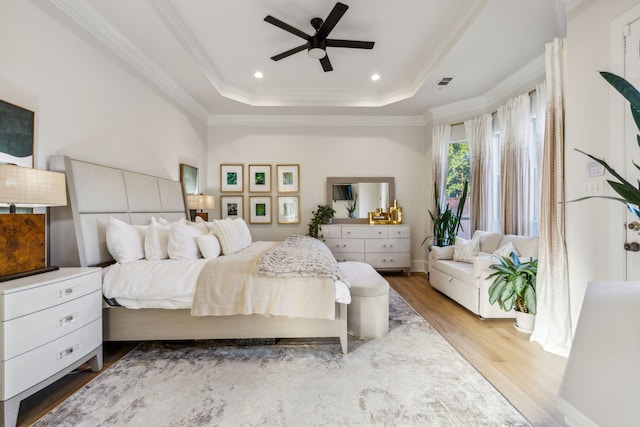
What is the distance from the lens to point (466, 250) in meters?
3.70

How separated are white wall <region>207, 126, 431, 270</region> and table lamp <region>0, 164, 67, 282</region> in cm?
338

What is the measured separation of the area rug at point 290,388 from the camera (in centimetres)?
158

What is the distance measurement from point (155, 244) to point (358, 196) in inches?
142

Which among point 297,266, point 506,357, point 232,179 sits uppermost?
point 232,179

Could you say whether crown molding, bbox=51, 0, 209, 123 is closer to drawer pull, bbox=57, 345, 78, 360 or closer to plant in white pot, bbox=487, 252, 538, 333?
drawer pull, bbox=57, 345, 78, 360

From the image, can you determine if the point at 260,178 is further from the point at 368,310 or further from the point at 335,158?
the point at 368,310

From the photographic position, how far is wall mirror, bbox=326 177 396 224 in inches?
207

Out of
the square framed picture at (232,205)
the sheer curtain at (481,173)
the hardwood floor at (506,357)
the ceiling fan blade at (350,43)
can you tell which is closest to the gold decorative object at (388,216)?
the sheer curtain at (481,173)

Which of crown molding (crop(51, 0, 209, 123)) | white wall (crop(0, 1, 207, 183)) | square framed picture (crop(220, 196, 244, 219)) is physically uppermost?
crown molding (crop(51, 0, 209, 123))

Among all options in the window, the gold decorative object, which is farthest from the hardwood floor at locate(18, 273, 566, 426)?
the gold decorative object

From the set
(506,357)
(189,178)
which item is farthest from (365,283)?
(189,178)

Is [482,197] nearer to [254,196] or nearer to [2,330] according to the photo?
[254,196]

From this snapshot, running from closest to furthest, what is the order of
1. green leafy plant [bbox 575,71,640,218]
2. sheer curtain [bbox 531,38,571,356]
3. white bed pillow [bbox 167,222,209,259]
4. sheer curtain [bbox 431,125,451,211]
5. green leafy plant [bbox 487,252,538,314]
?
green leafy plant [bbox 575,71,640,218] → sheer curtain [bbox 531,38,571,356] → white bed pillow [bbox 167,222,209,259] → green leafy plant [bbox 487,252,538,314] → sheer curtain [bbox 431,125,451,211]

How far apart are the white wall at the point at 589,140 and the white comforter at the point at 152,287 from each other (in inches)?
73.7
